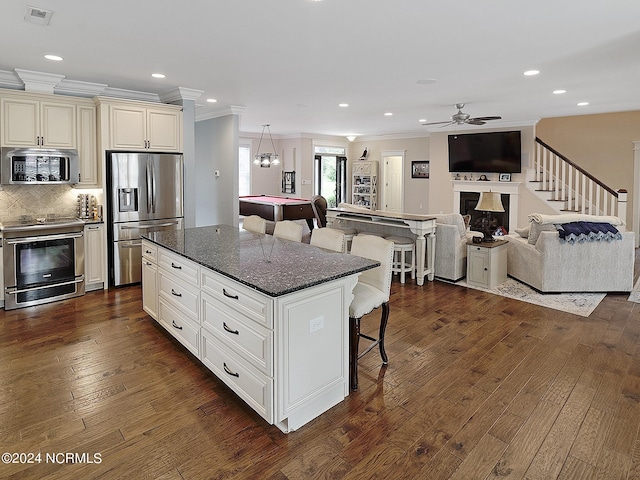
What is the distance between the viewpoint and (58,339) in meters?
3.70

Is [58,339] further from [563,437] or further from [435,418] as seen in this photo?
[563,437]

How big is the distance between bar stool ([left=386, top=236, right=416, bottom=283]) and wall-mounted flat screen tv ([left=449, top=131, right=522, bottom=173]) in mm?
4450

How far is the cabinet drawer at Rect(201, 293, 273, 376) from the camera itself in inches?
90.7

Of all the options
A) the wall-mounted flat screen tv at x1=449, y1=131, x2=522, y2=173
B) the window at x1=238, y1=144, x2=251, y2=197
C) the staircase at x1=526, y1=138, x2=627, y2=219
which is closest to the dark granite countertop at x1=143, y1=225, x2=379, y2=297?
the staircase at x1=526, y1=138, x2=627, y2=219

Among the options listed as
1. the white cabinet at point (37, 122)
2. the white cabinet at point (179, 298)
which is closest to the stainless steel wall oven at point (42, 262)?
the white cabinet at point (37, 122)

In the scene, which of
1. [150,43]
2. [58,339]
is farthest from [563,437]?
[150,43]

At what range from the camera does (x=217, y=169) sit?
7555mm

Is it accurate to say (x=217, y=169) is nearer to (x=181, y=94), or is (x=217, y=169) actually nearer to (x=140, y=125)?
(x=181, y=94)

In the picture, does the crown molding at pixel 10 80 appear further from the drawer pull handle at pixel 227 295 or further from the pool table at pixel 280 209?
the pool table at pixel 280 209

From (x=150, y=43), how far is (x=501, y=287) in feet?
16.2

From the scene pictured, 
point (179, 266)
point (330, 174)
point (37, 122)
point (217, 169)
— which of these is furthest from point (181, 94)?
point (330, 174)

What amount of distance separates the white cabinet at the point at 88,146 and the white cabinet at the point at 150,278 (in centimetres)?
187

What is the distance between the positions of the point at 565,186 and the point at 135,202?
7.99 m

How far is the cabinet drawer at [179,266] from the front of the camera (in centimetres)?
304
